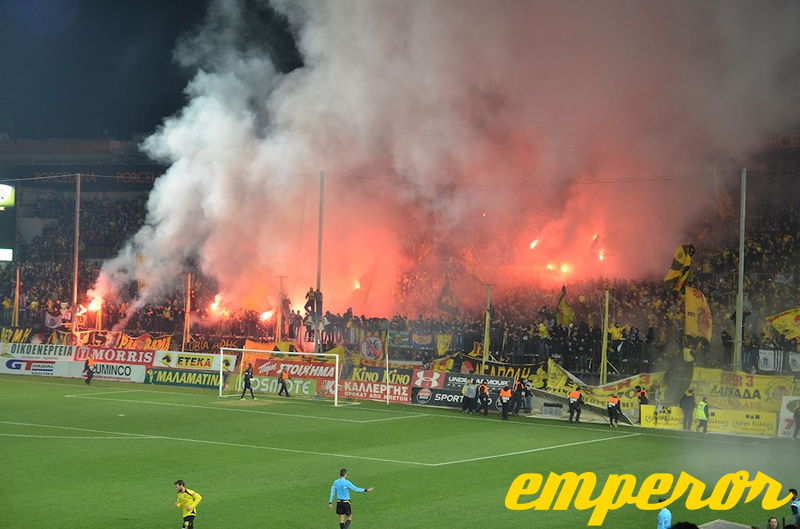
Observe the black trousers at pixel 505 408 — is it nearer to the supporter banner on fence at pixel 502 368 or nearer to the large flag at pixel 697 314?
the supporter banner on fence at pixel 502 368

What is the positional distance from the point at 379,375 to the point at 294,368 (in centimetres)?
387

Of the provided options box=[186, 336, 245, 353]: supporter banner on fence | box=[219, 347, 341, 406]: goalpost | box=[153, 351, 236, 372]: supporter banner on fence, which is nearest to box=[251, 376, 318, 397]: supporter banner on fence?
box=[219, 347, 341, 406]: goalpost

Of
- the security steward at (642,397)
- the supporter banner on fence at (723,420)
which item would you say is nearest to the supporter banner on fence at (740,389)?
the supporter banner on fence at (723,420)

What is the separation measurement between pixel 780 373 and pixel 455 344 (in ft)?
44.0

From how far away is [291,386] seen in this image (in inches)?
1625

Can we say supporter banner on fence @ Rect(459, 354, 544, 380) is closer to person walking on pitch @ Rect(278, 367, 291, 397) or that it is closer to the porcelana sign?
person walking on pitch @ Rect(278, 367, 291, 397)

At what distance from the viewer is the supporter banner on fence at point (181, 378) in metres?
43.7

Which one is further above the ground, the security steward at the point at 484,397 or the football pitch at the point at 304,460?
the security steward at the point at 484,397

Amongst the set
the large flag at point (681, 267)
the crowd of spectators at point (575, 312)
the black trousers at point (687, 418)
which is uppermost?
the large flag at point (681, 267)

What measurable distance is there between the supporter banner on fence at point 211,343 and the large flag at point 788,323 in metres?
24.5

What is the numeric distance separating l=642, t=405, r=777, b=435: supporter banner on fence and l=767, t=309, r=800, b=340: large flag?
4.53 meters

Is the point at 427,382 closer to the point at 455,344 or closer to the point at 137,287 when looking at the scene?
the point at 455,344

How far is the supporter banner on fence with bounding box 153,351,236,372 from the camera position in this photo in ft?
144

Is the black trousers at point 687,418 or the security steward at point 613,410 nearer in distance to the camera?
the black trousers at point 687,418
